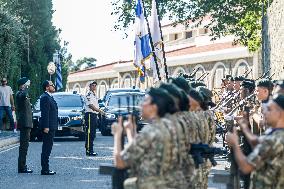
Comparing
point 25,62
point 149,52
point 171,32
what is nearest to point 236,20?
point 25,62

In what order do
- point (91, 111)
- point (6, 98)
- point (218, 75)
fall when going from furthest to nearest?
1. point (218, 75)
2. point (6, 98)
3. point (91, 111)

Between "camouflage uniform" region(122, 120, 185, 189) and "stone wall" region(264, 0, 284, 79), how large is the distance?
1471 cm

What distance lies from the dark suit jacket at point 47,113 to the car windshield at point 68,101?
36.7ft

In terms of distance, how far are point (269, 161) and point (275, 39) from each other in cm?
1692

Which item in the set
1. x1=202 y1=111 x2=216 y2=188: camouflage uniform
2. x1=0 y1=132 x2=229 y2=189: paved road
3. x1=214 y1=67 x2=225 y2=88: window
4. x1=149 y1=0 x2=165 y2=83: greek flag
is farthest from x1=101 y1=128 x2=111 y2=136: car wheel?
x1=202 y1=111 x2=216 y2=188: camouflage uniform

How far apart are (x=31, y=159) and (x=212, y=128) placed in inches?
377

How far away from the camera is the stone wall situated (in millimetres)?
21920

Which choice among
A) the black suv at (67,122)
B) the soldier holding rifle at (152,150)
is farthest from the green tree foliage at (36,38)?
the soldier holding rifle at (152,150)

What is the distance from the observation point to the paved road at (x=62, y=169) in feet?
44.3

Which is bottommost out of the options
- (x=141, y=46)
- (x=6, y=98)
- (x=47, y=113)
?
(x=47, y=113)

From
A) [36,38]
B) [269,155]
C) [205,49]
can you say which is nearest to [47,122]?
[269,155]

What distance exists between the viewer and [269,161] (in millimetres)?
6758

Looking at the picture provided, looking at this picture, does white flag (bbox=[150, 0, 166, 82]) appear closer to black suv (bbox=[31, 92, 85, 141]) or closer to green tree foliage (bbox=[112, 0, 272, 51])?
black suv (bbox=[31, 92, 85, 141])

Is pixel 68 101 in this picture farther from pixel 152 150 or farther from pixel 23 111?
pixel 152 150
